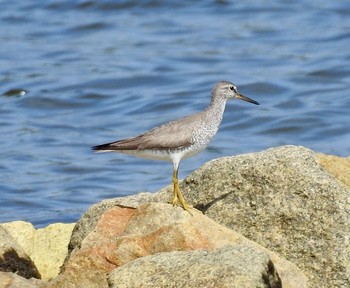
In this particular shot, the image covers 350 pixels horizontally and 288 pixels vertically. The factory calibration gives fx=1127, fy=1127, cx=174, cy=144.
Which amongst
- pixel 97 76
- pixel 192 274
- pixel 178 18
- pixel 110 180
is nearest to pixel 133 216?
pixel 192 274

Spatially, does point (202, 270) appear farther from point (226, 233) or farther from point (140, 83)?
point (140, 83)

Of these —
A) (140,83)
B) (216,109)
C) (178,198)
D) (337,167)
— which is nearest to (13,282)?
(178,198)

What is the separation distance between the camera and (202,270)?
7.57 metres

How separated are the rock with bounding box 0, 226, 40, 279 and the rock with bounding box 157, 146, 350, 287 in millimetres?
1606

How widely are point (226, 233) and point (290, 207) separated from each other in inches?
27.8

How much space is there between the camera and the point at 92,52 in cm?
2331

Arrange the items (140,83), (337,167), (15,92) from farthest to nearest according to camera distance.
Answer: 1. (140,83)
2. (15,92)
3. (337,167)

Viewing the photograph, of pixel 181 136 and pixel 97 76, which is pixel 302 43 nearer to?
pixel 97 76

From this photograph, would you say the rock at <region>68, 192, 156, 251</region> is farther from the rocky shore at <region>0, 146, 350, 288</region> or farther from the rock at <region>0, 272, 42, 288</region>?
the rock at <region>0, 272, 42, 288</region>

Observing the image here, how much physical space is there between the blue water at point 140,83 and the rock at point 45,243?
3384mm

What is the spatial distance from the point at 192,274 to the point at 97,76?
1462cm

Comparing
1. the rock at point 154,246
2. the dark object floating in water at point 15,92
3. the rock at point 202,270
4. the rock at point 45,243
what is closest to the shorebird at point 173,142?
the rock at point 154,246

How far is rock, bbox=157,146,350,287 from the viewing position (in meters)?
9.05

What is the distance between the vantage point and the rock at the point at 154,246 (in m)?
8.57
